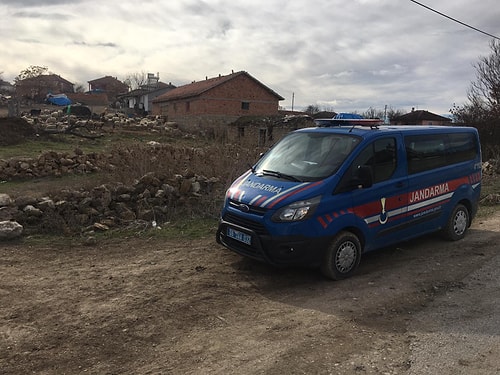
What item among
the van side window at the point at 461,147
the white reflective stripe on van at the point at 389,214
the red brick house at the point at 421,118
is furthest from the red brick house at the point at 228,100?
the white reflective stripe on van at the point at 389,214

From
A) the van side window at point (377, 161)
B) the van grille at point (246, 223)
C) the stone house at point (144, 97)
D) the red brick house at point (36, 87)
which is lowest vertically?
the van grille at point (246, 223)

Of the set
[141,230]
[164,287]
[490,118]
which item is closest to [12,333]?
[164,287]

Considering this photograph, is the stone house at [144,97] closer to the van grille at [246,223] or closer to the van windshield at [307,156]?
the van windshield at [307,156]

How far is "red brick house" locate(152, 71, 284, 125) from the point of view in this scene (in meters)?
45.1

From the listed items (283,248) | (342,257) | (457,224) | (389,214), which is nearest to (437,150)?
(457,224)

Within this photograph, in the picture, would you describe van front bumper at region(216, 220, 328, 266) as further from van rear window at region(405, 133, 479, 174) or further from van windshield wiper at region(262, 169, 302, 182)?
van rear window at region(405, 133, 479, 174)

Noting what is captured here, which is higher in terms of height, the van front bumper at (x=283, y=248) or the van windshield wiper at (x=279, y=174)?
the van windshield wiper at (x=279, y=174)

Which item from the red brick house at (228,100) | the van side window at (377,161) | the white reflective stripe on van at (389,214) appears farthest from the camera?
the red brick house at (228,100)

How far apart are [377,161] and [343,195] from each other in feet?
2.87

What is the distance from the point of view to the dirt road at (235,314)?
3.62 meters

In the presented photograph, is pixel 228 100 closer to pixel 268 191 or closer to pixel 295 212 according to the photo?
pixel 268 191

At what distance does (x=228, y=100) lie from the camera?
46094 millimetres

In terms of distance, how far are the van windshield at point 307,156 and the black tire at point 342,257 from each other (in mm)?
838

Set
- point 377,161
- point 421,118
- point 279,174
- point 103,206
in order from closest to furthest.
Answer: point 279,174 < point 377,161 < point 103,206 < point 421,118
